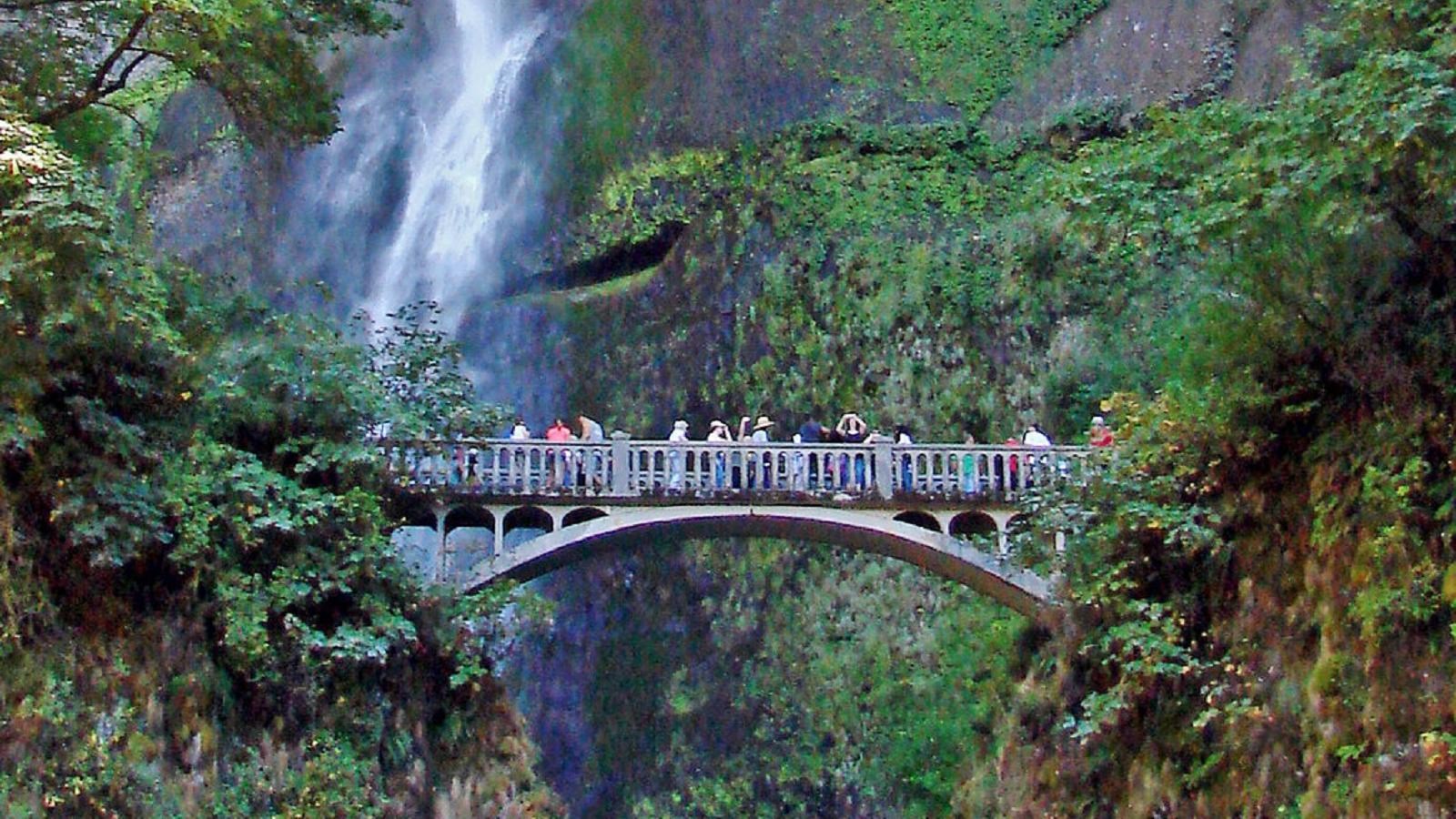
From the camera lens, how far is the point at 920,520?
20.1m

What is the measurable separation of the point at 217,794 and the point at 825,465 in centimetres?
804

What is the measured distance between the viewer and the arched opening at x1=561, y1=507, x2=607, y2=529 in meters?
19.2

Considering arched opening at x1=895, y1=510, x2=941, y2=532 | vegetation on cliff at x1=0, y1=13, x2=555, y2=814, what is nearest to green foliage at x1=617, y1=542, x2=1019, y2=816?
arched opening at x1=895, y1=510, x2=941, y2=532

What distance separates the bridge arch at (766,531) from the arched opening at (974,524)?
1.73ft

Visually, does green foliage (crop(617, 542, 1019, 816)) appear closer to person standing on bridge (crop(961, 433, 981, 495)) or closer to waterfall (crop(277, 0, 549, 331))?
person standing on bridge (crop(961, 433, 981, 495))

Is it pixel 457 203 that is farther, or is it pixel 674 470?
pixel 457 203

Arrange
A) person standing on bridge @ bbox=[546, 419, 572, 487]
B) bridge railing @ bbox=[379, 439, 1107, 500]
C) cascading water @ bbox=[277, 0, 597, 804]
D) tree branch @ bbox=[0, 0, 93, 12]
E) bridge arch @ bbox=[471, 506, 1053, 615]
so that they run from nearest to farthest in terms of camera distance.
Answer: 1. tree branch @ bbox=[0, 0, 93, 12]
2. bridge arch @ bbox=[471, 506, 1053, 615]
3. bridge railing @ bbox=[379, 439, 1107, 500]
4. person standing on bridge @ bbox=[546, 419, 572, 487]
5. cascading water @ bbox=[277, 0, 597, 804]

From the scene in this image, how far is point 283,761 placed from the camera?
16375 mm

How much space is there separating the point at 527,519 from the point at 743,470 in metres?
2.87

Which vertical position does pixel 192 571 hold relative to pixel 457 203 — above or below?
below

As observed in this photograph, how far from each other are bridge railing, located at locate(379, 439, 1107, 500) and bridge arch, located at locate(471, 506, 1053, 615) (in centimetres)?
27

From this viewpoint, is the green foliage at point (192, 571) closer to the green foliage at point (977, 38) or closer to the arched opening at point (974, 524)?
the arched opening at point (974, 524)

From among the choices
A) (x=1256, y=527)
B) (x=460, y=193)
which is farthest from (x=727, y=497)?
(x=460, y=193)

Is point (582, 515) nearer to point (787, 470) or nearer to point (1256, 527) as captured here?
point (787, 470)
